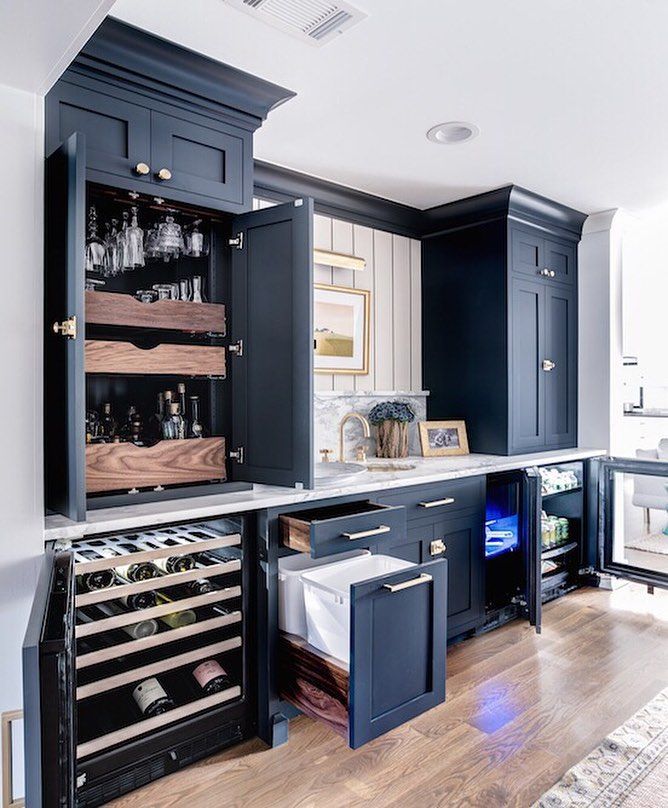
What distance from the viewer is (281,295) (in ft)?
7.84

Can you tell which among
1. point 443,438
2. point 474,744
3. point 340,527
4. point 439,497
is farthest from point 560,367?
point 474,744

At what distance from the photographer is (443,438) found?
3781 millimetres

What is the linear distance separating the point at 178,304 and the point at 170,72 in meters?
0.80

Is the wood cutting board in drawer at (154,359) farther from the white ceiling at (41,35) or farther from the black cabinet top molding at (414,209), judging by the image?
the black cabinet top molding at (414,209)

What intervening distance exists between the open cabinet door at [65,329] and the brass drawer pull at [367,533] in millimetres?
937

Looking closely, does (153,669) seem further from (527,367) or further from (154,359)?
(527,367)

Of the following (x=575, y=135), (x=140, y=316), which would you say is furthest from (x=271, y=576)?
(x=575, y=135)

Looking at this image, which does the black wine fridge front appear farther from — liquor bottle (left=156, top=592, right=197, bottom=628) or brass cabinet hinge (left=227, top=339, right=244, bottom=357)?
brass cabinet hinge (left=227, top=339, right=244, bottom=357)

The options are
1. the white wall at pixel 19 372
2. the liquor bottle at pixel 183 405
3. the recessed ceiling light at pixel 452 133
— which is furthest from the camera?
the recessed ceiling light at pixel 452 133

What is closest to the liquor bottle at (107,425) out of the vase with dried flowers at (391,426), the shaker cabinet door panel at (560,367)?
the vase with dried flowers at (391,426)

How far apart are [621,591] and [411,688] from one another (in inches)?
98.4

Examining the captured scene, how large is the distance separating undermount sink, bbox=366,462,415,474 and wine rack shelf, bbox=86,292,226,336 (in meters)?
1.11

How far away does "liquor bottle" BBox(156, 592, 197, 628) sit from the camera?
2.12 meters

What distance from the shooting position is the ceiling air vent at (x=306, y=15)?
184cm
